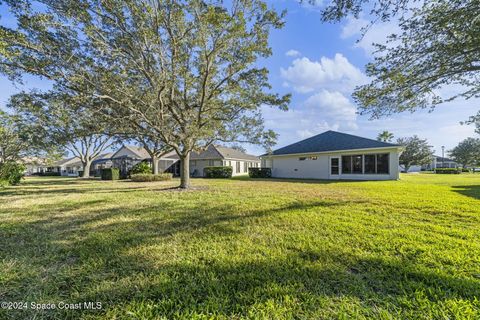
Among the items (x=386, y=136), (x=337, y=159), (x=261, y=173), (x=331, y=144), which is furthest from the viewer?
(x=386, y=136)

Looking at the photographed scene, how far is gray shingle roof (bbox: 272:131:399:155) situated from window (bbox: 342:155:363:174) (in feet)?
3.14

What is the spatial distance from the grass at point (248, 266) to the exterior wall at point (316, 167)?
11306 mm

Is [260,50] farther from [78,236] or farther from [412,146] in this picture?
[412,146]

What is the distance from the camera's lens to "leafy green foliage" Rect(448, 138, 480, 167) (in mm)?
39781

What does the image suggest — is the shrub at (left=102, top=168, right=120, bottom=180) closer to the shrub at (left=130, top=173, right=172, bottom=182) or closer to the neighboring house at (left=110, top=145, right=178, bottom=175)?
the neighboring house at (left=110, top=145, right=178, bottom=175)

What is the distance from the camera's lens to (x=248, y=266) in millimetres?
2697

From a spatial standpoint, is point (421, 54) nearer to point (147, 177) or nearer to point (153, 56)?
point (153, 56)

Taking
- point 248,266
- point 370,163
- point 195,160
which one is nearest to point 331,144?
point 370,163

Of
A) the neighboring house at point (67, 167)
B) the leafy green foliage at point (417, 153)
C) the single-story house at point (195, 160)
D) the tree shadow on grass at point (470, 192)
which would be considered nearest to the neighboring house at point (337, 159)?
the tree shadow on grass at point (470, 192)

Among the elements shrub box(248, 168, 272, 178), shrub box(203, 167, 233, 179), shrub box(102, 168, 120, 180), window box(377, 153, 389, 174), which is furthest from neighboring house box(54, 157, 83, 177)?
A: window box(377, 153, 389, 174)

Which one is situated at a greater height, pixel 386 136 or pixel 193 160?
pixel 386 136

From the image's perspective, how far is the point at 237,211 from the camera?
5738 mm

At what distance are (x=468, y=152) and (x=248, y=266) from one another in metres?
61.4

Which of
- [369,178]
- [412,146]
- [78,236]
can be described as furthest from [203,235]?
[412,146]
